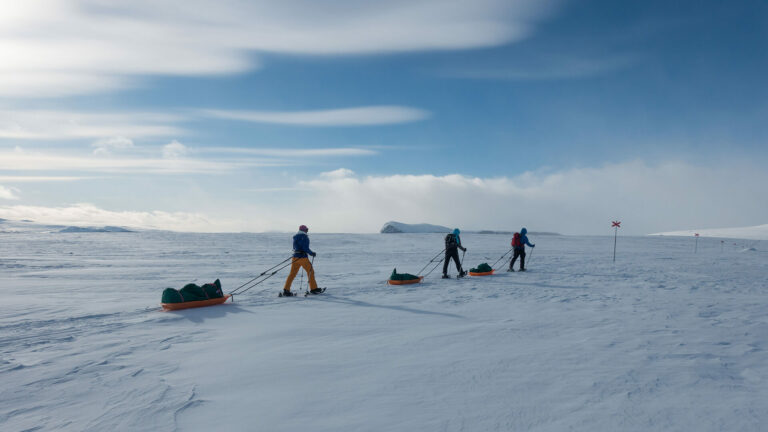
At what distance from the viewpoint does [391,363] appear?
4.89 metres

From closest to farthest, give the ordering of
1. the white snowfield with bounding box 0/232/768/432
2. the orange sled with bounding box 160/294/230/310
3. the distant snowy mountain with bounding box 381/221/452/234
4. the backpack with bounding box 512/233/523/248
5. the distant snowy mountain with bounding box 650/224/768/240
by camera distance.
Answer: the white snowfield with bounding box 0/232/768/432
the orange sled with bounding box 160/294/230/310
the backpack with bounding box 512/233/523/248
the distant snowy mountain with bounding box 650/224/768/240
the distant snowy mountain with bounding box 381/221/452/234

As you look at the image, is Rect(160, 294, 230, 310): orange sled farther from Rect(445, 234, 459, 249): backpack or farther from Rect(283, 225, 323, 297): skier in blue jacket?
Rect(445, 234, 459, 249): backpack

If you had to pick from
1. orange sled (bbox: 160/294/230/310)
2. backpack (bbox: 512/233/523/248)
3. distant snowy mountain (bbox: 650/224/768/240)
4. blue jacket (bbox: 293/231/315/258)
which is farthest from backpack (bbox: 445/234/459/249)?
distant snowy mountain (bbox: 650/224/768/240)

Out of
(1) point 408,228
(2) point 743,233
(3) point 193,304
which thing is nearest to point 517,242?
(3) point 193,304

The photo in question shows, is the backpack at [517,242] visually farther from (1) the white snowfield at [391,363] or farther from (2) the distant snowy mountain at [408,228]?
(2) the distant snowy mountain at [408,228]

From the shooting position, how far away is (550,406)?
12.0 ft

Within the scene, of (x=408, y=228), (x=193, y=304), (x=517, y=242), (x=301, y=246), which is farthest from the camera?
(x=408, y=228)

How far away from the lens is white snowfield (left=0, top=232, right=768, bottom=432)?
11.7ft

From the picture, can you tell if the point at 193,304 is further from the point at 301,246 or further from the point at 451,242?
the point at 451,242

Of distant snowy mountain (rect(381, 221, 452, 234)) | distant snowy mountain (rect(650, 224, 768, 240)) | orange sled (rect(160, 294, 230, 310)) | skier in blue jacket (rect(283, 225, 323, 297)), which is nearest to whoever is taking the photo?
orange sled (rect(160, 294, 230, 310))

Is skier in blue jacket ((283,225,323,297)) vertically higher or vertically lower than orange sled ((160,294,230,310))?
higher

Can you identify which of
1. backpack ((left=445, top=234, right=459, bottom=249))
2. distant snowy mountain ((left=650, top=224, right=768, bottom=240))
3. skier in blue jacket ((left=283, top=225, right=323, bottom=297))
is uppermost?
distant snowy mountain ((left=650, top=224, right=768, bottom=240))

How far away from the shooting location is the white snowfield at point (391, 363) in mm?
3562

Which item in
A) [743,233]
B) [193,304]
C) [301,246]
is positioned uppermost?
[743,233]
